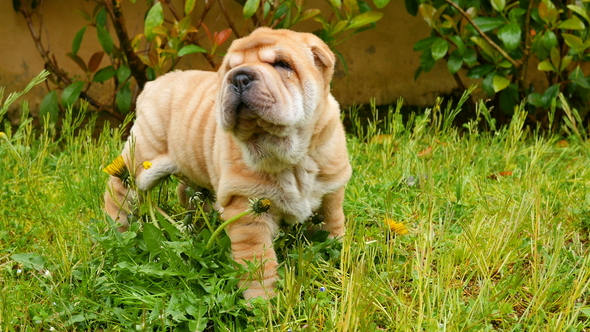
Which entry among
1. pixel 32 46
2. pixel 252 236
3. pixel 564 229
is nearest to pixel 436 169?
pixel 564 229

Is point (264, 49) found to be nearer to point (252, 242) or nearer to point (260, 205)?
point (260, 205)

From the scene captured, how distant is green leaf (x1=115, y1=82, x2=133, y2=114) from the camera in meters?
4.82

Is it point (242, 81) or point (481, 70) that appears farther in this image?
point (481, 70)

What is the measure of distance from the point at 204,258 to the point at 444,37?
3.05 meters

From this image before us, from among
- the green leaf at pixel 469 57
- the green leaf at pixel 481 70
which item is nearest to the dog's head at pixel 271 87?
the green leaf at pixel 469 57

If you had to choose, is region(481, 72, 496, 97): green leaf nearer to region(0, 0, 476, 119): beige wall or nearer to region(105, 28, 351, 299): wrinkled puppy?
region(0, 0, 476, 119): beige wall

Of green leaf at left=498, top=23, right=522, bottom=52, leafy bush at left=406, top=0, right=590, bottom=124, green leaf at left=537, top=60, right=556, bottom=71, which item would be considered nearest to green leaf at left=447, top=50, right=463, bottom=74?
leafy bush at left=406, top=0, right=590, bottom=124

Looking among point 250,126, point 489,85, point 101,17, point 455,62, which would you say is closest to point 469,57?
point 455,62

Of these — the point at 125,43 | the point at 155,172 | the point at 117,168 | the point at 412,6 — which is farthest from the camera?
the point at 412,6

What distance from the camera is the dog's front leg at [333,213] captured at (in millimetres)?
2799

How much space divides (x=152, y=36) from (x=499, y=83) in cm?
260

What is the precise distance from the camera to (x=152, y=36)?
13.7ft

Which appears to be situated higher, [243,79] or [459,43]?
[243,79]

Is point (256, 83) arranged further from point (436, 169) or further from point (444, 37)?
point (444, 37)
